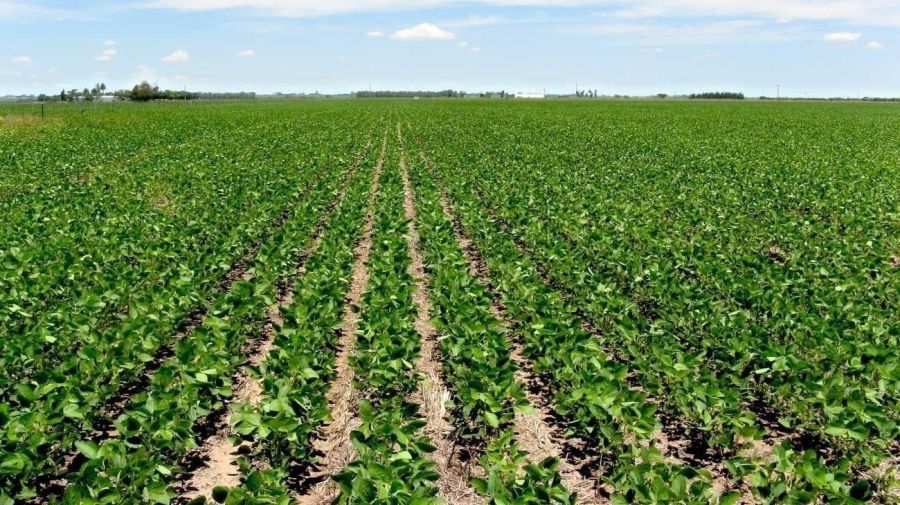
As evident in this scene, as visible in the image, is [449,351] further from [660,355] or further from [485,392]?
[660,355]

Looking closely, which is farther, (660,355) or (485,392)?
(660,355)

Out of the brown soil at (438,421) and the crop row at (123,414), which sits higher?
the crop row at (123,414)

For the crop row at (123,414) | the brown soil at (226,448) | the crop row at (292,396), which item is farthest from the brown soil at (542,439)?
the crop row at (123,414)

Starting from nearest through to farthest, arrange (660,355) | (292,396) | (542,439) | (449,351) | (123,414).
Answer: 1. (123,414)
2. (292,396)
3. (542,439)
4. (660,355)
5. (449,351)

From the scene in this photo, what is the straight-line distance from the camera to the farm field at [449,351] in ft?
13.6

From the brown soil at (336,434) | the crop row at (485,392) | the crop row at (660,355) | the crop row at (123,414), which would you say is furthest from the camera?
the brown soil at (336,434)

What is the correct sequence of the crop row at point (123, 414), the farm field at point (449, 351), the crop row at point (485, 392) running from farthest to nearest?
the farm field at point (449, 351) → the crop row at point (123, 414) → the crop row at point (485, 392)

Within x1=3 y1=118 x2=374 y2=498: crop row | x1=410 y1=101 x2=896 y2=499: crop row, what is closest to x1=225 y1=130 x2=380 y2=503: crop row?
x1=3 y1=118 x2=374 y2=498: crop row

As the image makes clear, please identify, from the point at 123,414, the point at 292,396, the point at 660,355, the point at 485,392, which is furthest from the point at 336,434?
the point at 660,355

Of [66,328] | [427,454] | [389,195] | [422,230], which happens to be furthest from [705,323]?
[389,195]

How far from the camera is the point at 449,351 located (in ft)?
20.4

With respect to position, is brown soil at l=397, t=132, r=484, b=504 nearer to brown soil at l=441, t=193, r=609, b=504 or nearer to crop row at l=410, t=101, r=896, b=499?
brown soil at l=441, t=193, r=609, b=504

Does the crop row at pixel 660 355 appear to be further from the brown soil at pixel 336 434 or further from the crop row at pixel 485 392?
the brown soil at pixel 336 434

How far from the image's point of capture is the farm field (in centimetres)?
414
